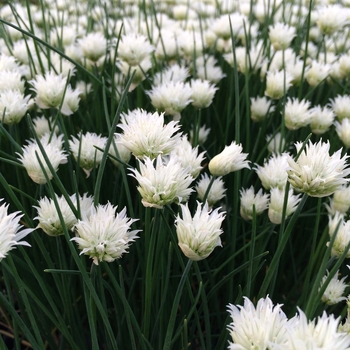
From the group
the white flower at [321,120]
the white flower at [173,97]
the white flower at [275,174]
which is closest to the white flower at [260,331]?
the white flower at [275,174]

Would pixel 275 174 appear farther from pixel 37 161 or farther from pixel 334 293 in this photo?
pixel 37 161

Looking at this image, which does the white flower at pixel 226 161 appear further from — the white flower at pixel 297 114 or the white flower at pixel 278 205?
the white flower at pixel 297 114

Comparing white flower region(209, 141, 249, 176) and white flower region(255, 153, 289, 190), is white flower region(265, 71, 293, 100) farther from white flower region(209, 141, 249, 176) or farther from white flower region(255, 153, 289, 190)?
white flower region(209, 141, 249, 176)

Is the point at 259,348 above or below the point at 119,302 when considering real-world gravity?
above

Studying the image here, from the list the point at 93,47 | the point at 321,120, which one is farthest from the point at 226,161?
the point at 93,47

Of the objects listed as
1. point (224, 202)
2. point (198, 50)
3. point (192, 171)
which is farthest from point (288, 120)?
point (198, 50)

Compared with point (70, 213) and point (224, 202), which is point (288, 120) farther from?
point (70, 213)

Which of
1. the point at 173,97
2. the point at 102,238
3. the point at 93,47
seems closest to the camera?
the point at 102,238
